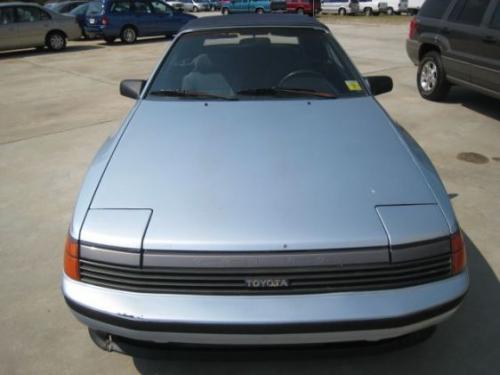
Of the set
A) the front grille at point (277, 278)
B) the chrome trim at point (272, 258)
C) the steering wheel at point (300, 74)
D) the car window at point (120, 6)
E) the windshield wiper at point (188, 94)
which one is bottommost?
the front grille at point (277, 278)

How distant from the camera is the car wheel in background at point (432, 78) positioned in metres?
7.26

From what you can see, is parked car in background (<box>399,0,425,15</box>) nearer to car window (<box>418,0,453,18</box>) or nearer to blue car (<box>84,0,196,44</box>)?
blue car (<box>84,0,196,44</box>)

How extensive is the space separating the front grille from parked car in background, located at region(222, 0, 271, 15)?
2852cm

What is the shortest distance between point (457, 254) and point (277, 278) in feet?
2.52

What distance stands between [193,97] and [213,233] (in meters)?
1.52

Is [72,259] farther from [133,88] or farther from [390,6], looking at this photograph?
[390,6]

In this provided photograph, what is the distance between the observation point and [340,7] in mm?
32625

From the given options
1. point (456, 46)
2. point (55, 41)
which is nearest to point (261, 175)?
point (456, 46)

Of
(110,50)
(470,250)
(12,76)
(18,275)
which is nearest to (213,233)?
(18,275)

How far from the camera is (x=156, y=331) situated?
186 cm

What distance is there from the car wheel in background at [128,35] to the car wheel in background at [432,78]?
39.4 ft

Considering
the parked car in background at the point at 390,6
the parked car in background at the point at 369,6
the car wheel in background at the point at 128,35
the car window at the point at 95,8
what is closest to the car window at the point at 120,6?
the car window at the point at 95,8

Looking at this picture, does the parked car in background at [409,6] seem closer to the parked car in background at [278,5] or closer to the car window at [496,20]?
the parked car in background at [278,5]

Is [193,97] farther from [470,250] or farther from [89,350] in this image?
[470,250]
